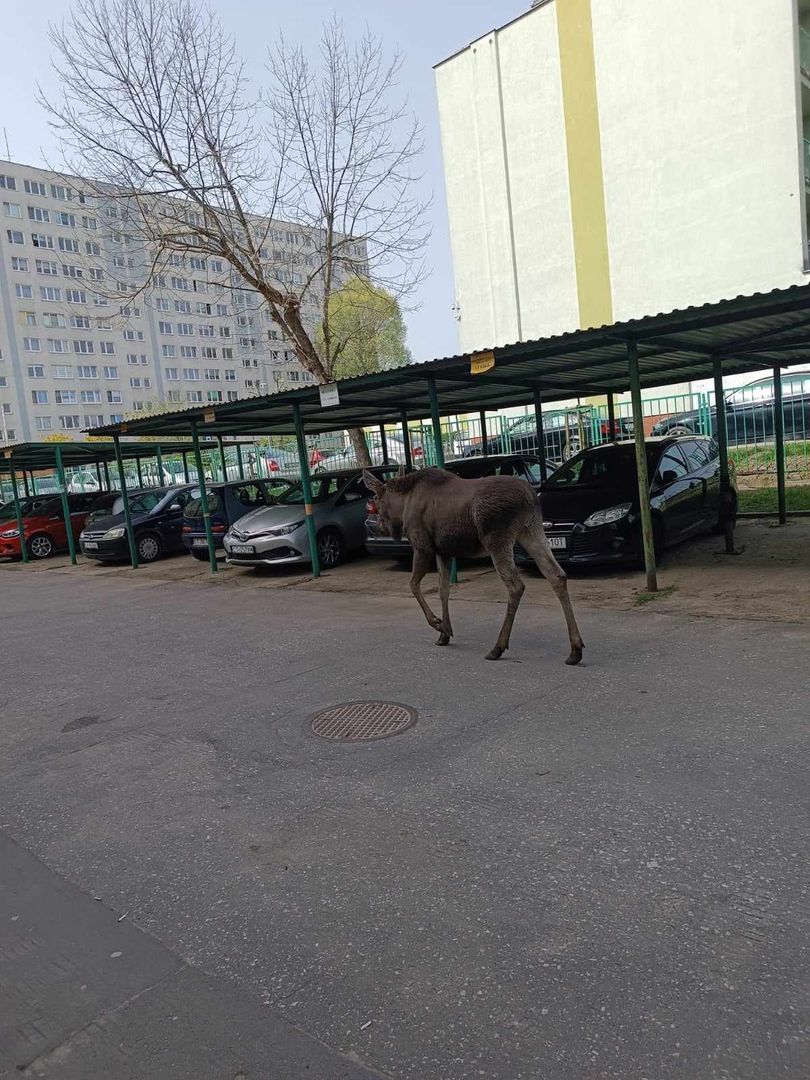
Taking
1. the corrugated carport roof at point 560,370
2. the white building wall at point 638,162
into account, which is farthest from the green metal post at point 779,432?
the white building wall at point 638,162

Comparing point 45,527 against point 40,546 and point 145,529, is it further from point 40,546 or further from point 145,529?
point 145,529

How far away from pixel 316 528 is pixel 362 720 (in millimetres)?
8056

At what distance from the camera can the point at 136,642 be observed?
8.84 m

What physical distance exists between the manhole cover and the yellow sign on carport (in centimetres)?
494

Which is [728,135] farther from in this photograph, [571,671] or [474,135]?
[571,671]

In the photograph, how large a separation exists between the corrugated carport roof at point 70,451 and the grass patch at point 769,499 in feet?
45.6

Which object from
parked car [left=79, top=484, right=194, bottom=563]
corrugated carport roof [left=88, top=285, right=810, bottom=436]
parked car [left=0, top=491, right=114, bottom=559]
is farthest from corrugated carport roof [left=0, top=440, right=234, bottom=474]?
corrugated carport roof [left=88, top=285, right=810, bottom=436]

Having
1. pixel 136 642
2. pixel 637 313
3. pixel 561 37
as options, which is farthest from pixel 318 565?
pixel 561 37

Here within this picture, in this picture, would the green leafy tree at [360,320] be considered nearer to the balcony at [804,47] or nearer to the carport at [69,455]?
the carport at [69,455]

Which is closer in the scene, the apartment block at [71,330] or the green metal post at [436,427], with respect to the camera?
the green metal post at [436,427]

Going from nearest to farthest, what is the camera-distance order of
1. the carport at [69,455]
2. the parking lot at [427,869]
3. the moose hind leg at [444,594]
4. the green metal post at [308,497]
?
the parking lot at [427,869] < the moose hind leg at [444,594] < the green metal post at [308,497] < the carport at [69,455]

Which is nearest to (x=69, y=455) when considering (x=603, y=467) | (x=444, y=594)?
(x=603, y=467)

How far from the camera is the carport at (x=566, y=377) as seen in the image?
8.27 metres

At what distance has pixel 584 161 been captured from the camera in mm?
34188
